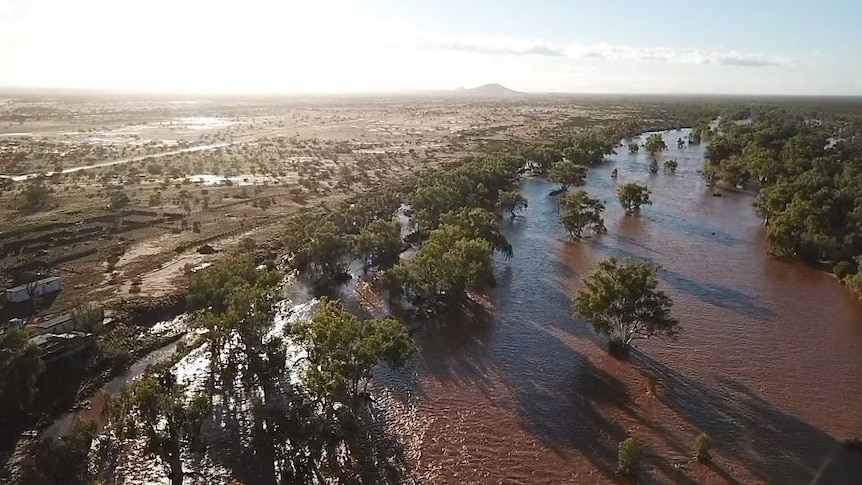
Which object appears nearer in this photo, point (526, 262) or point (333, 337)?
point (333, 337)

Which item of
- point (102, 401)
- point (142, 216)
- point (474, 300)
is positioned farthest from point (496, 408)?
point (142, 216)

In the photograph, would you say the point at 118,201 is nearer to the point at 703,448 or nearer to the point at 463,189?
the point at 463,189

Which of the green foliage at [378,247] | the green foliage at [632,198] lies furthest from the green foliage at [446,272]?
the green foliage at [632,198]

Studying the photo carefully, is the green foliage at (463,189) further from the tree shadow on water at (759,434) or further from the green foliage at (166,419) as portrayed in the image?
the green foliage at (166,419)

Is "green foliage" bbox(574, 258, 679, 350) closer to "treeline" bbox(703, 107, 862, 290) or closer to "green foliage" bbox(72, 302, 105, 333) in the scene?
"treeline" bbox(703, 107, 862, 290)

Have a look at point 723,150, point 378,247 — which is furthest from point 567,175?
point 378,247

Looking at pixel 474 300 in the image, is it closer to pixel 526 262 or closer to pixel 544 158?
pixel 526 262
